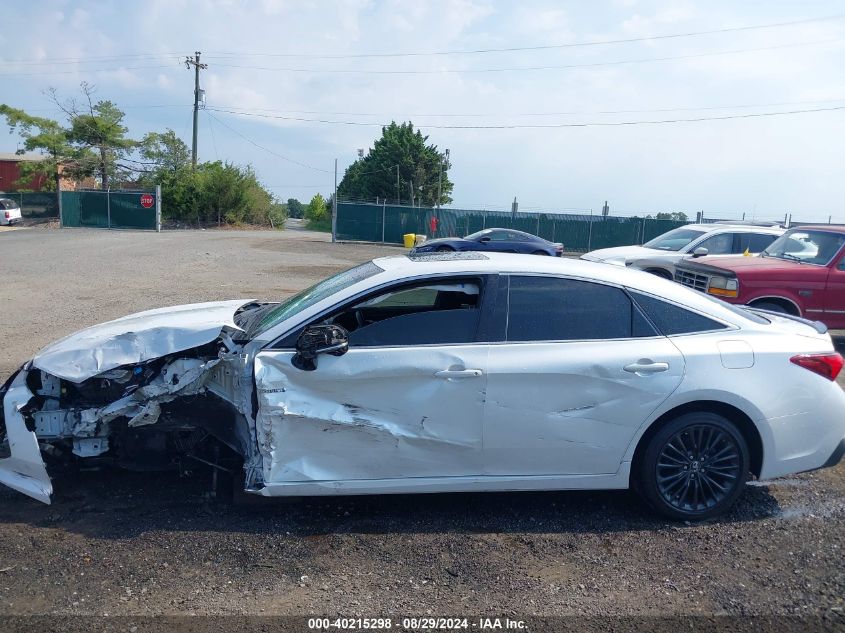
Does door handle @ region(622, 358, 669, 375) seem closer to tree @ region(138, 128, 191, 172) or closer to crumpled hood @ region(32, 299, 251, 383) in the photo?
crumpled hood @ region(32, 299, 251, 383)

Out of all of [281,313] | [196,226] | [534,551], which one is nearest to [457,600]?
[534,551]

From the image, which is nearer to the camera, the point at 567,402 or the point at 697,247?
the point at 567,402

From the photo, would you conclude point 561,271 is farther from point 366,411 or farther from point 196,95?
point 196,95

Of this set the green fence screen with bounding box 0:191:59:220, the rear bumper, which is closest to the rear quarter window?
the rear bumper

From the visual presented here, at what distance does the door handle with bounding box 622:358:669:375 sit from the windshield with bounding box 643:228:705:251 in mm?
10510

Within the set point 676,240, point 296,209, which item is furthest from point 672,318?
point 296,209

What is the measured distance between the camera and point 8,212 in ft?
133

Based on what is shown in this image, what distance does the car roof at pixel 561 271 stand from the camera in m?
4.42

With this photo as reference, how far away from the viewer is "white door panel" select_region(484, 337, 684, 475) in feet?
13.6

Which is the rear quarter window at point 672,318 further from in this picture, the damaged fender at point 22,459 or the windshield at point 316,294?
the damaged fender at point 22,459

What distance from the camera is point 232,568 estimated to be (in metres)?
3.72

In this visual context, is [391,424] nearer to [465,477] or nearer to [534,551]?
[465,477]

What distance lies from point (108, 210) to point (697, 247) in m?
36.7

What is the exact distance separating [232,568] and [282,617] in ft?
1.78
